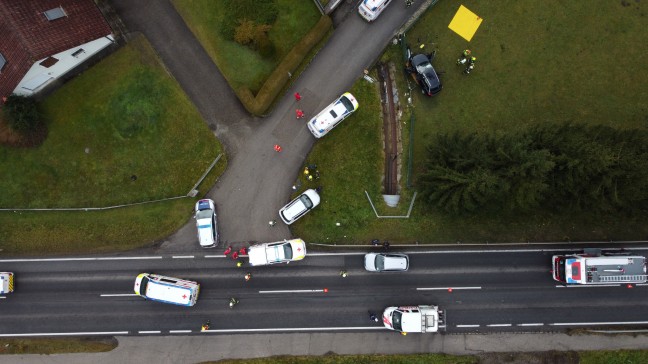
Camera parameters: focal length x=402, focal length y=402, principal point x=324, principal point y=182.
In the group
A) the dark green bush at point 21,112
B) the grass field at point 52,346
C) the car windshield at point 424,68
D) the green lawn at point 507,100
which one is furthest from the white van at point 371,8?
the grass field at point 52,346

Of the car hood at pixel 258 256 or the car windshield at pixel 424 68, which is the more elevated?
the car windshield at pixel 424 68

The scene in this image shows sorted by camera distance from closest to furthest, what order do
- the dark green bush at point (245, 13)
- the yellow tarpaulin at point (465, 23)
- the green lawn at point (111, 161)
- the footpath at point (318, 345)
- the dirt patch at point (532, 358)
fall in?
the footpath at point (318, 345) → the dirt patch at point (532, 358) → the green lawn at point (111, 161) → the dark green bush at point (245, 13) → the yellow tarpaulin at point (465, 23)

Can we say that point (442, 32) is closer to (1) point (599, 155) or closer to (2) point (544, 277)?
(1) point (599, 155)

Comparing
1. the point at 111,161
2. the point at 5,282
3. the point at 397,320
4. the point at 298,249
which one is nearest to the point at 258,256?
the point at 298,249

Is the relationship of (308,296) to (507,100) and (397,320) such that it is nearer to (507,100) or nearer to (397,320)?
(397,320)

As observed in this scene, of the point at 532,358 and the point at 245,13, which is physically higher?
the point at 245,13

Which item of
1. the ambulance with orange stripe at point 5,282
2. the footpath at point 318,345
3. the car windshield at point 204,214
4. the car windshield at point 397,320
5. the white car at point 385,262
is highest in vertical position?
the car windshield at point 204,214

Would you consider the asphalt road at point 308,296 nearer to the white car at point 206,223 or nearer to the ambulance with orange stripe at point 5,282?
the ambulance with orange stripe at point 5,282

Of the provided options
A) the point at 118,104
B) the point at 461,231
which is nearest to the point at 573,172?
the point at 461,231
